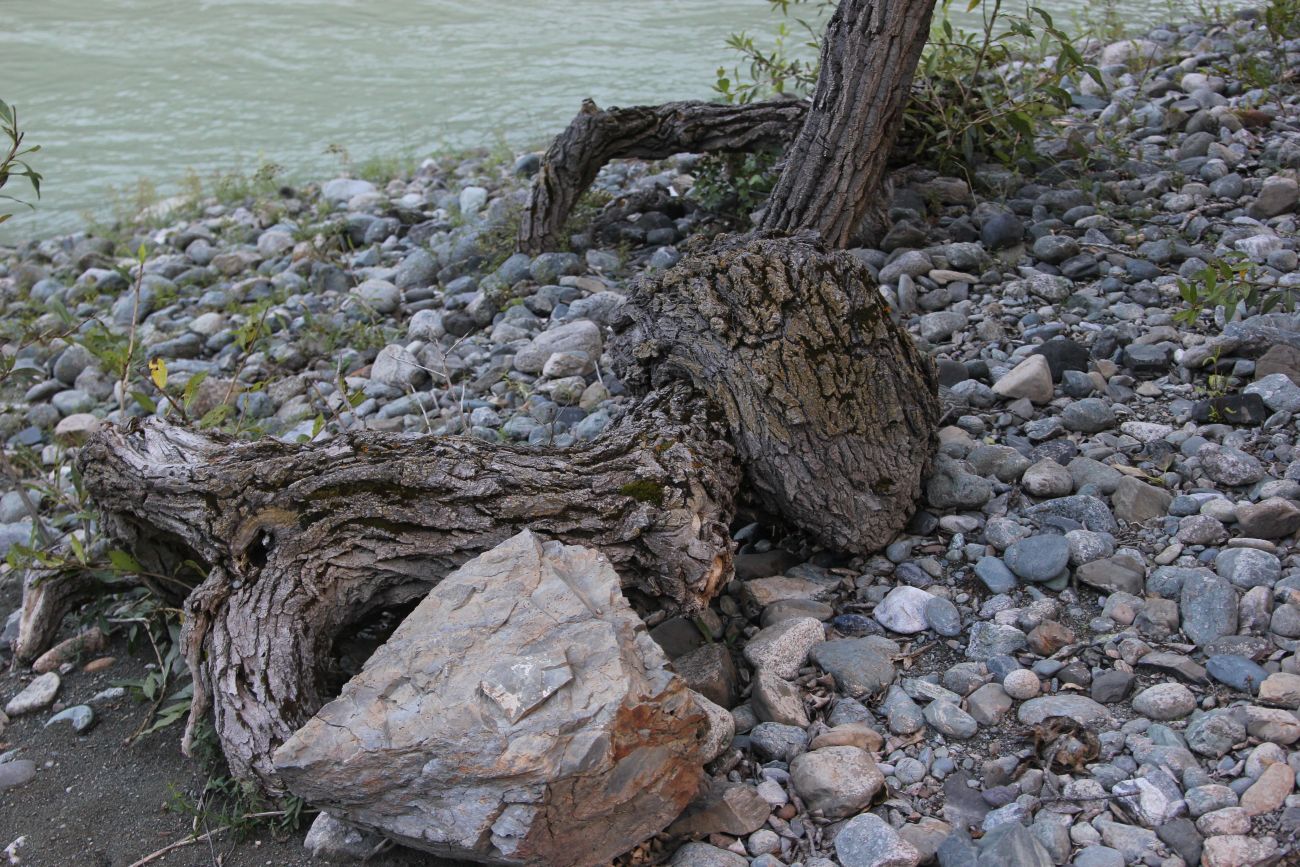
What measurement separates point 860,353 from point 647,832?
130 cm

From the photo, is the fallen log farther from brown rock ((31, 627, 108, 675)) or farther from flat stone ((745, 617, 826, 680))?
brown rock ((31, 627, 108, 675))

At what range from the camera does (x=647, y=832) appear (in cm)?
216

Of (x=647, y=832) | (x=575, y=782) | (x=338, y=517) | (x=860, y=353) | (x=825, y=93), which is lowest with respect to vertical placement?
(x=647, y=832)

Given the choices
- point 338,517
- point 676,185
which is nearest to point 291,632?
point 338,517

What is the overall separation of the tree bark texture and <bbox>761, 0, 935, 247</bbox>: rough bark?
91cm

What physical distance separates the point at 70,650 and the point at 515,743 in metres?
1.70

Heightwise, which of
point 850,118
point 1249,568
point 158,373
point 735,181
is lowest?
point 1249,568

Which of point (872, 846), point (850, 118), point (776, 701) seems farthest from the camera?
point (850, 118)

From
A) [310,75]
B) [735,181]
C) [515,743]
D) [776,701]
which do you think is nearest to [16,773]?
[515,743]

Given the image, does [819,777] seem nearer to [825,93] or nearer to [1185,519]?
[1185,519]

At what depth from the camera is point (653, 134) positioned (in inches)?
185

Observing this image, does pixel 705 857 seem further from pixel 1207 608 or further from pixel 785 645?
pixel 1207 608

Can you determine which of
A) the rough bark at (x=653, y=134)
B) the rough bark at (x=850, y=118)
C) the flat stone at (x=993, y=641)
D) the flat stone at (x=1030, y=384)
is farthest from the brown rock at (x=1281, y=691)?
the rough bark at (x=653, y=134)

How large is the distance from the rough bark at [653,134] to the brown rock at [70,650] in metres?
2.47
